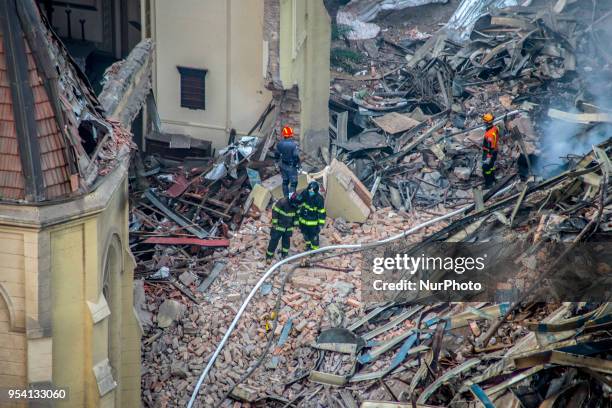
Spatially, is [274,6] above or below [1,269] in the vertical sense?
above

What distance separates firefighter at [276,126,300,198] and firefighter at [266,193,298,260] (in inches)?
52.5

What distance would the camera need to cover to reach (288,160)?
73.4 ft

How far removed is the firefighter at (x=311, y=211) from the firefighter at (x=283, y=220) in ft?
0.57

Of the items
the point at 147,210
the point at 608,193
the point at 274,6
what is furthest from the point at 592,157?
the point at 147,210

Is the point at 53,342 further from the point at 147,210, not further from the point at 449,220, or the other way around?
the point at 449,220

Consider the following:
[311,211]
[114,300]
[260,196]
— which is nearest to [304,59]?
[260,196]

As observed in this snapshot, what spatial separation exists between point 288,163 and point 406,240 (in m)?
2.79

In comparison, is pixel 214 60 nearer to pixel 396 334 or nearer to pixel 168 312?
pixel 168 312

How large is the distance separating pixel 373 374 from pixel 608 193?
5.26m

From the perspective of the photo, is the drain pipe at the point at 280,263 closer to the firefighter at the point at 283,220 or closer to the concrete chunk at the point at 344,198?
the firefighter at the point at 283,220

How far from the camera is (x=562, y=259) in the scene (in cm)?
1788

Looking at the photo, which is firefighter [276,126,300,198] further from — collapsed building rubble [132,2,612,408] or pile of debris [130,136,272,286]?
pile of debris [130,136,272,286]

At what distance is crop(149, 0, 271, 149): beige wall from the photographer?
24828mm

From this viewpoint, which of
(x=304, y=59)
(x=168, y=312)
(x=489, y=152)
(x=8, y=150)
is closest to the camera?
(x=8, y=150)
